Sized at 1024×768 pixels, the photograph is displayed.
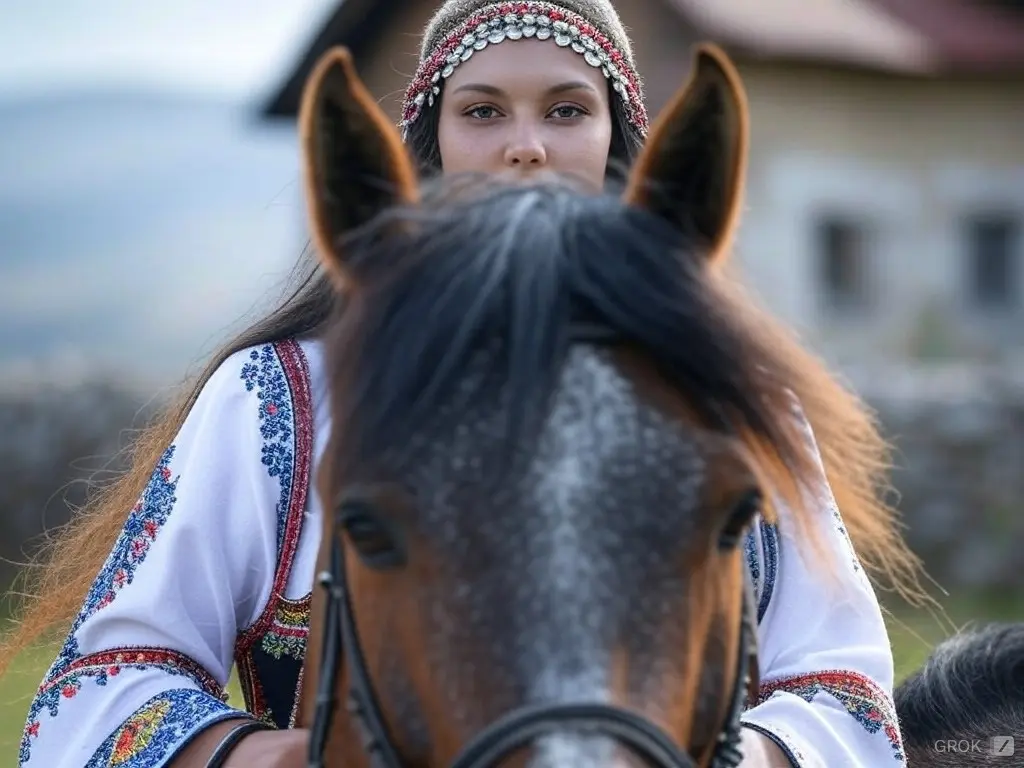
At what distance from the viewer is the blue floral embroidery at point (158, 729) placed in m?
1.83

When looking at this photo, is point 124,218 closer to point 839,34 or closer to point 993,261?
point 993,261

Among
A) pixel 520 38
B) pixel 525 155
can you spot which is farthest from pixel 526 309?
pixel 520 38

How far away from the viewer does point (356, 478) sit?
1524mm

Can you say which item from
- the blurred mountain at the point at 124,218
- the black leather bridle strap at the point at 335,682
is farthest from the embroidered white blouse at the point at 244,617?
the blurred mountain at the point at 124,218

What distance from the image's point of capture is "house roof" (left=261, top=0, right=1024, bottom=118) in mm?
15000

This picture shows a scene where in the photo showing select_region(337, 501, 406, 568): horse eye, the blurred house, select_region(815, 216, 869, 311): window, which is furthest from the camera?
select_region(815, 216, 869, 311): window

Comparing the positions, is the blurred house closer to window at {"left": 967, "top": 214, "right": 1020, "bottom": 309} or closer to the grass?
window at {"left": 967, "top": 214, "right": 1020, "bottom": 309}

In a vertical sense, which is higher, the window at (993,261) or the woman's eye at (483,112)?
the window at (993,261)

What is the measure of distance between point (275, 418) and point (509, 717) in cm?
87

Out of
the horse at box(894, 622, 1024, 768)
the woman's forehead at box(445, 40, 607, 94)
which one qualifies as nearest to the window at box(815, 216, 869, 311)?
the horse at box(894, 622, 1024, 768)

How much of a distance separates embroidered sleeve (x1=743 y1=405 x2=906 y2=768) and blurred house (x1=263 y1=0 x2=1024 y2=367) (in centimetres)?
1349

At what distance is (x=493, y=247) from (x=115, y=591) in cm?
79

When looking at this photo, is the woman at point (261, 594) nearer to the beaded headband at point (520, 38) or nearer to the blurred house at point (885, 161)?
the beaded headband at point (520, 38)

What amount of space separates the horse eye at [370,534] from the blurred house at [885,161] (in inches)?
553
